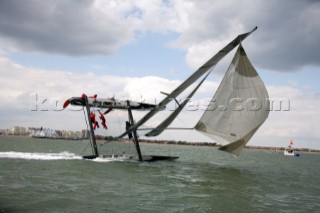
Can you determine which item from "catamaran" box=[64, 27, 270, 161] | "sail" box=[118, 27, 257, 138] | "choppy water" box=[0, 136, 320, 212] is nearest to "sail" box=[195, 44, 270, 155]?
"catamaran" box=[64, 27, 270, 161]

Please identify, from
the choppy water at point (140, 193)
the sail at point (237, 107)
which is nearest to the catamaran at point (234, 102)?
the sail at point (237, 107)

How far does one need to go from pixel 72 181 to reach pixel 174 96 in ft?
31.7

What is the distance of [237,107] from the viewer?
25125mm

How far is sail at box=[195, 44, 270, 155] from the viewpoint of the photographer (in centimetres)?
2445

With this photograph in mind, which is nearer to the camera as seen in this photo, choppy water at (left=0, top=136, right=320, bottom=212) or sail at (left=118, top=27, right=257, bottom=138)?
choppy water at (left=0, top=136, right=320, bottom=212)

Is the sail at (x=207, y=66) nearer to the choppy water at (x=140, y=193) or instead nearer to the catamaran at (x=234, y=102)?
the catamaran at (x=234, y=102)

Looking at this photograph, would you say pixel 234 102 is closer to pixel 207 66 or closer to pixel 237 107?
pixel 237 107

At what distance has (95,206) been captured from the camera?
1405 centimetres

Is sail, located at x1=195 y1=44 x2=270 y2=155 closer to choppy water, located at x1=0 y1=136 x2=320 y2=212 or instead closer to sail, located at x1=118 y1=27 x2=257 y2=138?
sail, located at x1=118 y1=27 x2=257 y2=138

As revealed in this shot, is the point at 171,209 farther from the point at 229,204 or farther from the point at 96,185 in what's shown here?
the point at 96,185

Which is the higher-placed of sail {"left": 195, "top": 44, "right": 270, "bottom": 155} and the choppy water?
sail {"left": 195, "top": 44, "right": 270, "bottom": 155}

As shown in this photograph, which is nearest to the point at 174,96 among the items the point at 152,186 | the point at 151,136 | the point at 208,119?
the point at 208,119

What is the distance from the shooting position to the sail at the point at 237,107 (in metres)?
24.5

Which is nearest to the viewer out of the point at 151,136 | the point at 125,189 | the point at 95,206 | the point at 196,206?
the point at 95,206
